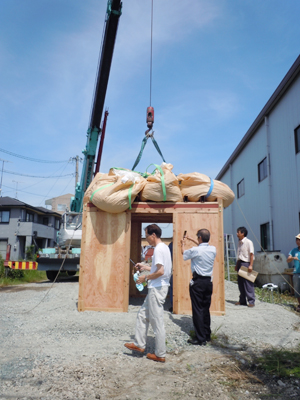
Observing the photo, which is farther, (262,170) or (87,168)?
(262,170)

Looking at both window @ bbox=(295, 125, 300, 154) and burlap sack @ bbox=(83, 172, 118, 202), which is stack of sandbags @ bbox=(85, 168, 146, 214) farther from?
window @ bbox=(295, 125, 300, 154)

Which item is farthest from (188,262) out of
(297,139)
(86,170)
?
(86,170)

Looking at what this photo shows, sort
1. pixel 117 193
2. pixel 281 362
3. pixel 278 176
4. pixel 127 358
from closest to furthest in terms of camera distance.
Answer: pixel 281 362, pixel 127 358, pixel 117 193, pixel 278 176

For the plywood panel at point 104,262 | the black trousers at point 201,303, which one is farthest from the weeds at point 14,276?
the black trousers at point 201,303

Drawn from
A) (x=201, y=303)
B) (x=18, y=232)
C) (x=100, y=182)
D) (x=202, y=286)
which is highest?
(x=18, y=232)

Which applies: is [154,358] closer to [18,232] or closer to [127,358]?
[127,358]

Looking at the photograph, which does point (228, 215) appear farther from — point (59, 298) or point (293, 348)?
point (293, 348)

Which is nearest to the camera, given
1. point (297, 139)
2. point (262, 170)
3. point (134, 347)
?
point (134, 347)

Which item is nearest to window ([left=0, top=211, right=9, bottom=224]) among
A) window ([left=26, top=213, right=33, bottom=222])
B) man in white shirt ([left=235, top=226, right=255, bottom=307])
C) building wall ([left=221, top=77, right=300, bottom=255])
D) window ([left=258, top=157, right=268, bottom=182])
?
window ([left=26, top=213, right=33, bottom=222])

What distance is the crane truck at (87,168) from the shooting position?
1016 centimetres

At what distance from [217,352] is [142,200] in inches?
133

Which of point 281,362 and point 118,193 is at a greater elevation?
point 118,193

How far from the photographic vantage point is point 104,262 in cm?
679

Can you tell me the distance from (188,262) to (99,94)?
7.48 metres
